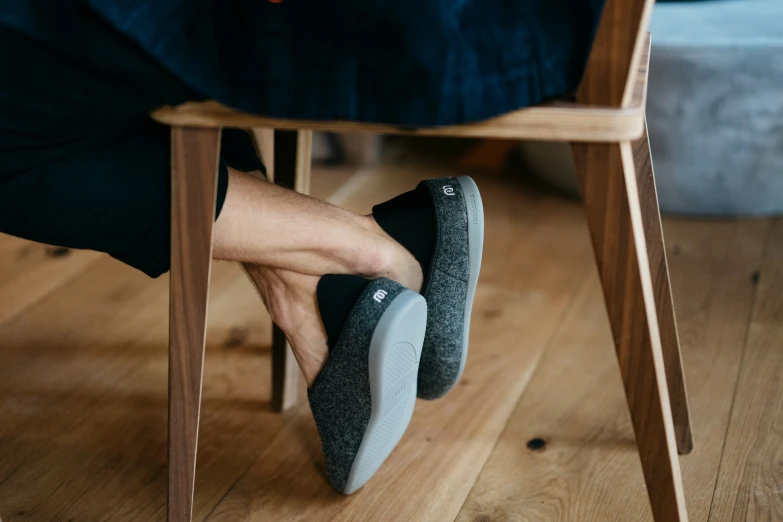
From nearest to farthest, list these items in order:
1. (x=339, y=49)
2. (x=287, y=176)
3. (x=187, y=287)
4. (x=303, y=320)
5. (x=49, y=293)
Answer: (x=339, y=49)
(x=187, y=287)
(x=303, y=320)
(x=287, y=176)
(x=49, y=293)

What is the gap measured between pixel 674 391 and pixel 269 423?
19.1 inches

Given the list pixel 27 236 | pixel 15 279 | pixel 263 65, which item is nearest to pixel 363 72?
pixel 263 65

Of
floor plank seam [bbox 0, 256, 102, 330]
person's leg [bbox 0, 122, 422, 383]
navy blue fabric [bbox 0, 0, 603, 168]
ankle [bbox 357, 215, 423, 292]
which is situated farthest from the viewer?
floor plank seam [bbox 0, 256, 102, 330]

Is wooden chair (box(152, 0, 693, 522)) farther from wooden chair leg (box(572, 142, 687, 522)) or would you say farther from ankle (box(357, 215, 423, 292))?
ankle (box(357, 215, 423, 292))

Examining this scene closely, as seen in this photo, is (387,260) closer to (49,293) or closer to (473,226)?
(473,226)

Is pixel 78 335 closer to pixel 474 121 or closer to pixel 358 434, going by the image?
pixel 358 434

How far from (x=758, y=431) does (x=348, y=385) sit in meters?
0.52

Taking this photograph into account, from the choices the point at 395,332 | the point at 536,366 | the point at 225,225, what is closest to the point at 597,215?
the point at 395,332

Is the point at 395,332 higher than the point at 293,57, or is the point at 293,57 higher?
the point at 293,57

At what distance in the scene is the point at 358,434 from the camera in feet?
2.55

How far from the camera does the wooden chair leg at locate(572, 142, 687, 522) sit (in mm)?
601

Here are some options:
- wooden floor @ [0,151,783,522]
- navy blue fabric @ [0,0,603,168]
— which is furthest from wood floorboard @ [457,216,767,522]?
navy blue fabric @ [0,0,603,168]

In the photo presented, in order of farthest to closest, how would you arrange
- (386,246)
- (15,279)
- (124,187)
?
(15,279)
(386,246)
(124,187)

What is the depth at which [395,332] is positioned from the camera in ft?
2.38
